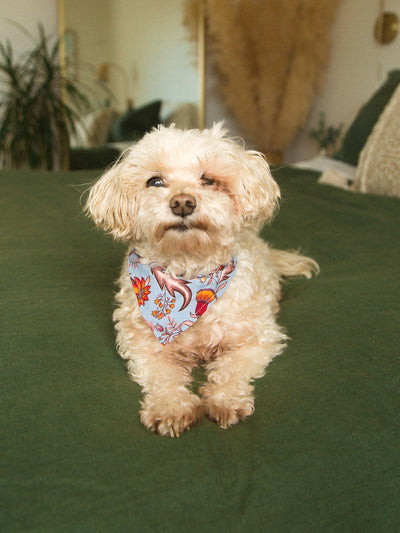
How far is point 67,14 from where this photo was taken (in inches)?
217

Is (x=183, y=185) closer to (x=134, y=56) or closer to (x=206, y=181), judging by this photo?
(x=206, y=181)

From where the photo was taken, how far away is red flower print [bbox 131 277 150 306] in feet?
4.66

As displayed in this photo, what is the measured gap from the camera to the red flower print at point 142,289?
142cm

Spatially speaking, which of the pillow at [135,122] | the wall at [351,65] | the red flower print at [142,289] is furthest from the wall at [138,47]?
the red flower print at [142,289]

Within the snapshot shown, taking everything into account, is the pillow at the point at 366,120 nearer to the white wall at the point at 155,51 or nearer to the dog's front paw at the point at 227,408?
the dog's front paw at the point at 227,408

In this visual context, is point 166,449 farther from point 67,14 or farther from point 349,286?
point 67,14

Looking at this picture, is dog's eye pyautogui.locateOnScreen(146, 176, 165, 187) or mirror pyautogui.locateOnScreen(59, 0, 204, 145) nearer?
dog's eye pyautogui.locateOnScreen(146, 176, 165, 187)

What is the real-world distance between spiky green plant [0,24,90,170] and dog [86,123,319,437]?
4033 mm

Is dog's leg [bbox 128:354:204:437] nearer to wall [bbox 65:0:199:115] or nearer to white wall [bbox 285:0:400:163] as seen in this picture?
white wall [bbox 285:0:400:163]

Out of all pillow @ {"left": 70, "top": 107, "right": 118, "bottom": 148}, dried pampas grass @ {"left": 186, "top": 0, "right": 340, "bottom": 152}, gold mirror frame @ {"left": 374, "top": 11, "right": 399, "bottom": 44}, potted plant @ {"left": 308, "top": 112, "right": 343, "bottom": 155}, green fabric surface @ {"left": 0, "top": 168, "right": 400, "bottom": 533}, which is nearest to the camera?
green fabric surface @ {"left": 0, "top": 168, "right": 400, "bottom": 533}

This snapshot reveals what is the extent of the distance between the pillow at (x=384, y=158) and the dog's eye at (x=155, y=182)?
151cm

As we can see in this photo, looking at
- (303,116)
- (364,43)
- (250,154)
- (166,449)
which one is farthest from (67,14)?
(166,449)

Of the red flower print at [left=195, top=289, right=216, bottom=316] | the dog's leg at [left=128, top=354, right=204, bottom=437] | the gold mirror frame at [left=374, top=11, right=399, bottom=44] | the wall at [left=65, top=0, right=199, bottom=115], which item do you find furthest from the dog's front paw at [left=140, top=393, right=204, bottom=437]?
the wall at [left=65, top=0, right=199, bottom=115]

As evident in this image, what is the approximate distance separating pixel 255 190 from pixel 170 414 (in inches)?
28.0
